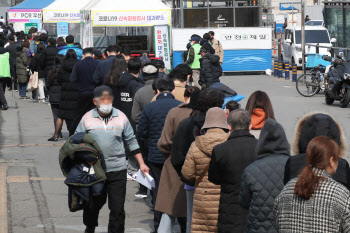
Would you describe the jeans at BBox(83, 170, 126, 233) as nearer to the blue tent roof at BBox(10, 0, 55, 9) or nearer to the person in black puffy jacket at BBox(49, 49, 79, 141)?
the person in black puffy jacket at BBox(49, 49, 79, 141)

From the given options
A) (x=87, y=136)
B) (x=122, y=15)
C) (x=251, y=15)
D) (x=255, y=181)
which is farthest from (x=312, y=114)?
(x=251, y=15)

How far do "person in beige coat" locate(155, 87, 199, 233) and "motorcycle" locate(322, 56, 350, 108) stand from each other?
12824mm

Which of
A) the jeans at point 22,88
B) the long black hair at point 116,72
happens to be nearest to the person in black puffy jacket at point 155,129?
the long black hair at point 116,72

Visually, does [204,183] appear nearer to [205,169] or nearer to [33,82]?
[205,169]

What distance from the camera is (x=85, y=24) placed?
24.1 m

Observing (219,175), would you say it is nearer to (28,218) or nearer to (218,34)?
(28,218)

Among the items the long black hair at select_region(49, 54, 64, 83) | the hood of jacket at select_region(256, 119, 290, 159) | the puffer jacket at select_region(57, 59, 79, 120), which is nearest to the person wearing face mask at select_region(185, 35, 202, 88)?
the long black hair at select_region(49, 54, 64, 83)

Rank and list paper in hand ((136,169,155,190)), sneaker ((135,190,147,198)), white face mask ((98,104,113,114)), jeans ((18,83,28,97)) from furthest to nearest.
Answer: jeans ((18,83,28,97)), sneaker ((135,190,147,198)), paper in hand ((136,169,155,190)), white face mask ((98,104,113,114))

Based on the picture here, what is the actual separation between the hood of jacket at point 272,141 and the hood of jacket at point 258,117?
1.19 meters

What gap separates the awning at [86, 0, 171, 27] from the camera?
22.5m

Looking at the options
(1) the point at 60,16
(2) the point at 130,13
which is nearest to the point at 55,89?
(2) the point at 130,13

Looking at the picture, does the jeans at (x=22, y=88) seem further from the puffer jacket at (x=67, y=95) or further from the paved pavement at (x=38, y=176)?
the puffer jacket at (x=67, y=95)

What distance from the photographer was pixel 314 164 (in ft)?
13.8

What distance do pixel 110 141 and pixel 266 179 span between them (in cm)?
257
